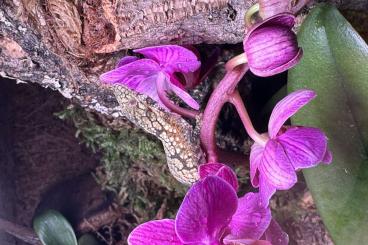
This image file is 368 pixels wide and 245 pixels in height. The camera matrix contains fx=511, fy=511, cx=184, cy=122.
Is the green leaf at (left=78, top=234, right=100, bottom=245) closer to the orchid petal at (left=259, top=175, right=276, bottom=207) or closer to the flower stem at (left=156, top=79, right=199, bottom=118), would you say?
the flower stem at (left=156, top=79, right=199, bottom=118)

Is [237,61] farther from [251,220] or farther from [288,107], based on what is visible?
[251,220]

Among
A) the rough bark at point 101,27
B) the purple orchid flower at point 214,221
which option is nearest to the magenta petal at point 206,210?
the purple orchid flower at point 214,221

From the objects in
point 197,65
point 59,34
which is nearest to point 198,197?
point 197,65

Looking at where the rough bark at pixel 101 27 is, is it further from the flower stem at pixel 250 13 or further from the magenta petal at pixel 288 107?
the magenta petal at pixel 288 107

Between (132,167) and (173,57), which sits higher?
(173,57)

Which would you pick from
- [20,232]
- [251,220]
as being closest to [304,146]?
[251,220]

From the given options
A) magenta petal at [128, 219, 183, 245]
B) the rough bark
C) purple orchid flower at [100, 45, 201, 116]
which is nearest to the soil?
the rough bark
